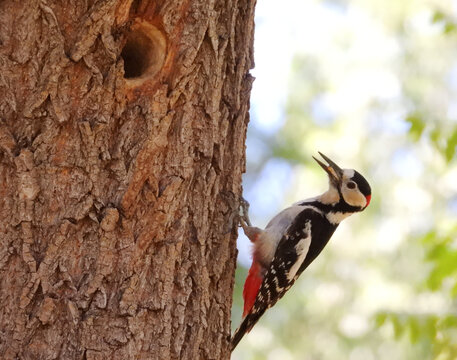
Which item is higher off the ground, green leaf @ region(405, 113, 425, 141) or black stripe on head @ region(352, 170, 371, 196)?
black stripe on head @ region(352, 170, 371, 196)

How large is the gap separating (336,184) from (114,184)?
2668 millimetres

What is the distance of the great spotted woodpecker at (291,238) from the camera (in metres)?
4.77

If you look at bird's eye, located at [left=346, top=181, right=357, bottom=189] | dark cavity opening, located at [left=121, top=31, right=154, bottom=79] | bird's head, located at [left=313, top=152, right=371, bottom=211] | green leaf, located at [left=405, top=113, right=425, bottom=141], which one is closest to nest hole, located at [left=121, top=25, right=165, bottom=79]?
dark cavity opening, located at [left=121, top=31, right=154, bottom=79]

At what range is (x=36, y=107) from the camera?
2.96 meters

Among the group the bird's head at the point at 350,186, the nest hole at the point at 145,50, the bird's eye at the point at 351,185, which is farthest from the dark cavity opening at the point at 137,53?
the bird's eye at the point at 351,185

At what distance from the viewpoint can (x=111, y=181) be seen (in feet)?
9.93

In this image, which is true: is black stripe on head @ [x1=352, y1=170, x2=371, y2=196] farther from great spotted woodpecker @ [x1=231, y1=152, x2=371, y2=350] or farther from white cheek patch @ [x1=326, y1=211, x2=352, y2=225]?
white cheek patch @ [x1=326, y1=211, x2=352, y2=225]

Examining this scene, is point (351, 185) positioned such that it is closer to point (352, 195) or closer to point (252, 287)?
point (352, 195)

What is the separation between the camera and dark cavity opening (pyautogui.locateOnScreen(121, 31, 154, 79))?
330cm

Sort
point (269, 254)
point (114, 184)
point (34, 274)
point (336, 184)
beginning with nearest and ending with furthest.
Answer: point (34, 274)
point (114, 184)
point (269, 254)
point (336, 184)

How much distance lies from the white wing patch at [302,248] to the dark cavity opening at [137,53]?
6.89 feet

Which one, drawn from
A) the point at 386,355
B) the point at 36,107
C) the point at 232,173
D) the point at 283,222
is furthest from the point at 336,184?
the point at 386,355

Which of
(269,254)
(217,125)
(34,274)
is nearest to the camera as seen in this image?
(34,274)

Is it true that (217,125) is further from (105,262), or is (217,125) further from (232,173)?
(105,262)
